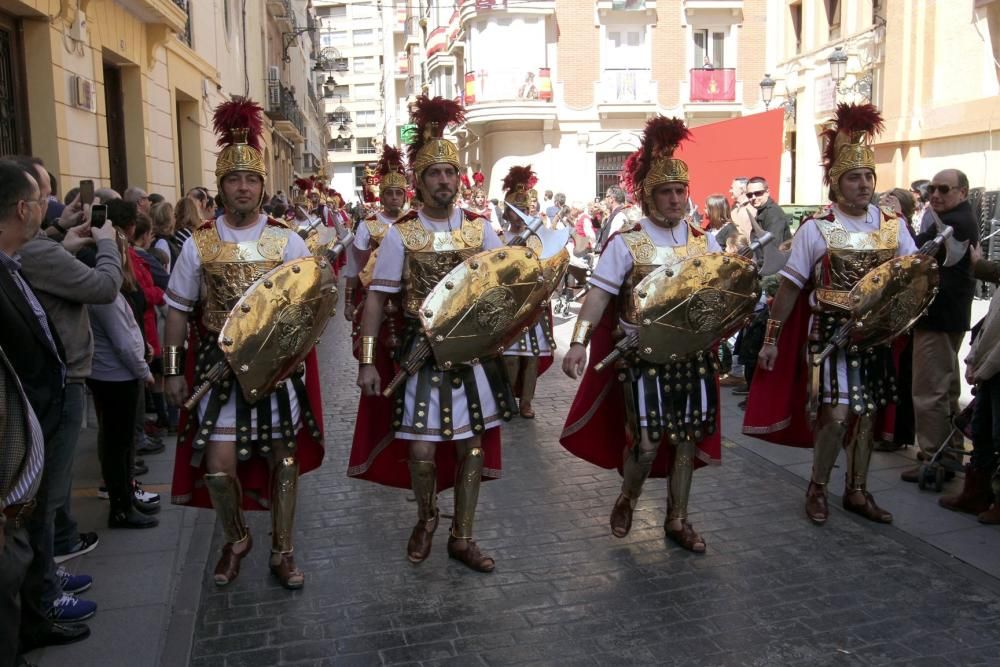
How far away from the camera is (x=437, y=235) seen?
4.18 m

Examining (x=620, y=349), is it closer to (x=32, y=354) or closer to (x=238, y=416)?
(x=238, y=416)

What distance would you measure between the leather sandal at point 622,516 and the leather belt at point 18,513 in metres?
2.84

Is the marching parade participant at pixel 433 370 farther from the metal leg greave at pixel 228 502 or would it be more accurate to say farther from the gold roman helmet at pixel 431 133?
the metal leg greave at pixel 228 502

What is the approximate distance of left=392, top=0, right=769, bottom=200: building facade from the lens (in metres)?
29.2

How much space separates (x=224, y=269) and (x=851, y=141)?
128 inches

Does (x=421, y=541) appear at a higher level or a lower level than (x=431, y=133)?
lower

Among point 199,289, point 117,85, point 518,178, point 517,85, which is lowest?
point 199,289

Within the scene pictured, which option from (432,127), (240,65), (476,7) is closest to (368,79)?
(476,7)

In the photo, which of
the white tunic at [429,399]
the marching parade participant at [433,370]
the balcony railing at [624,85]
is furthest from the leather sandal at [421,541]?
the balcony railing at [624,85]

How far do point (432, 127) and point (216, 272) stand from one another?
1261 millimetres

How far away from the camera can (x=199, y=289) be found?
156 inches

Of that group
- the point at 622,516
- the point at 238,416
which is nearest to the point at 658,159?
the point at 622,516

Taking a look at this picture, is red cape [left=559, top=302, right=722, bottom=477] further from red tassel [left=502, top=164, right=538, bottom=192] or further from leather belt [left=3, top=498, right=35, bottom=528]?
red tassel [left=502, top=164, right=538, bottom=192]

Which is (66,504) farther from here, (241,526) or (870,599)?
(870,599)
